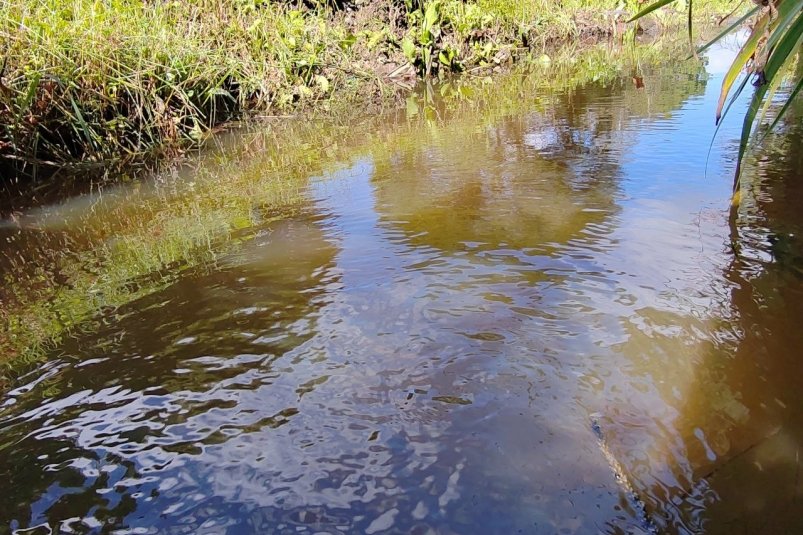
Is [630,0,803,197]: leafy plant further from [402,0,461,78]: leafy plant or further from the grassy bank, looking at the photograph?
[402,0,461,78]: leafy plant

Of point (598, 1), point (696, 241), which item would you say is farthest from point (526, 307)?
point (598, 1)

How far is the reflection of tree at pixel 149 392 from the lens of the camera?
1.15 meters

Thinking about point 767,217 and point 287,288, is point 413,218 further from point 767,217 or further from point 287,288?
point 767,217

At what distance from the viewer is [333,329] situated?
1.66m

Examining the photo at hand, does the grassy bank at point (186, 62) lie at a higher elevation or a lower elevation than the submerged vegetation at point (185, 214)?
higher

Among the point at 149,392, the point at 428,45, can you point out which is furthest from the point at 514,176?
the point at 428,45

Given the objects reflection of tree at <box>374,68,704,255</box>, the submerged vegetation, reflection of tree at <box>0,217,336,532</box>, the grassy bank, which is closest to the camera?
reflection of tree at <box>0,217,336,532</box>

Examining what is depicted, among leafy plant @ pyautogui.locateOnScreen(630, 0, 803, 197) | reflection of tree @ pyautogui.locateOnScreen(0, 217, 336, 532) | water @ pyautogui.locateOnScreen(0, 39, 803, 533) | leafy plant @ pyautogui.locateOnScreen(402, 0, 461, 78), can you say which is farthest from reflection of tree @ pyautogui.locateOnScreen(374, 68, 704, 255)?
leafy plant @ pyautogui.locateOnScreen(402, 0, 461, 78)

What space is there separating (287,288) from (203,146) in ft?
10.2

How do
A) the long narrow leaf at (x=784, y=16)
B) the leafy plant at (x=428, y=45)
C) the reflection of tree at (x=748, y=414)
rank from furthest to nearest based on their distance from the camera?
the leafy plant at (x=428, y=45), the long narrow leaf at (x=784, y=16), the reflection of tree at (x=748, y=414)

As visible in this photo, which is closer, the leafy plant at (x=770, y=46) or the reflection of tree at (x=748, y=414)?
the reflection of tree at (x=748, y=414)

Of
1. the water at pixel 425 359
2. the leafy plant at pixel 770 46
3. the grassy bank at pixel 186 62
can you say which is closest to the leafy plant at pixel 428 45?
the grassy bank at pixel 186 62

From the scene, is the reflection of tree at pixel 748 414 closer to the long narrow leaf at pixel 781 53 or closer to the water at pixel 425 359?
the water at pixel 425 359

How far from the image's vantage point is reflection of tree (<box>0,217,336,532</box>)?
1.15 meters
